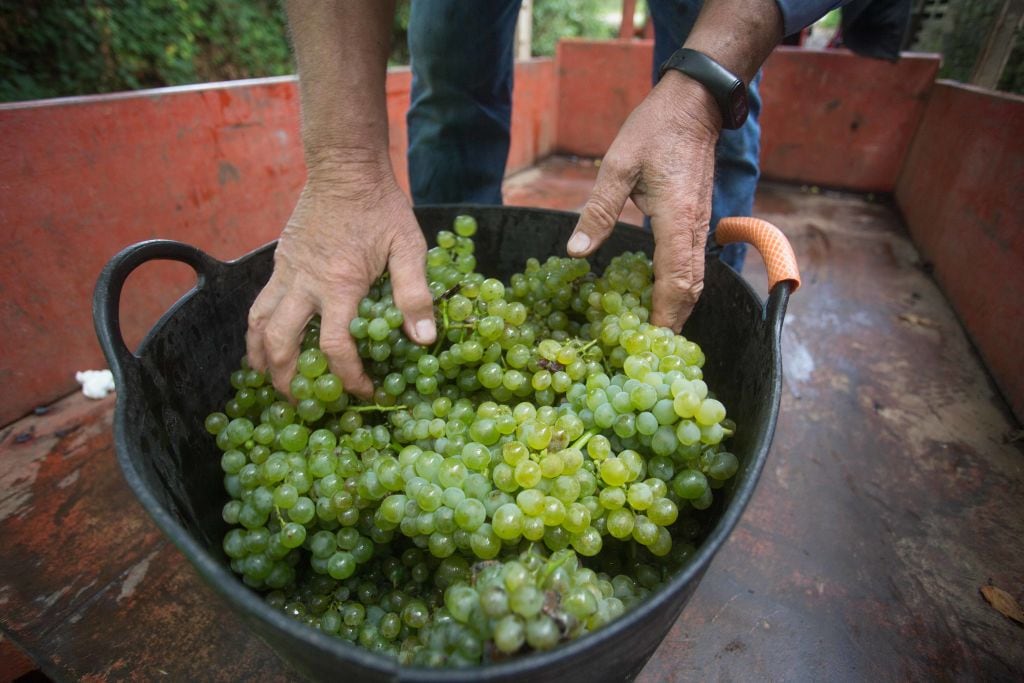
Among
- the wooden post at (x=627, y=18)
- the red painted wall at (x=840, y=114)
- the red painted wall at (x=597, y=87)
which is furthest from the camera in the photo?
the wooden post at (x=627, y=18)

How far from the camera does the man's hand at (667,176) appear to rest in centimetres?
89

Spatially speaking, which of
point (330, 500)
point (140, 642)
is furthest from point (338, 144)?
point (140, 642)

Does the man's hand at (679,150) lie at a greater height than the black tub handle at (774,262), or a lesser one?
greater

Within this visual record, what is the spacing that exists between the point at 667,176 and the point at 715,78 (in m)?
0.17

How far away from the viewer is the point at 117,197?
1529mm

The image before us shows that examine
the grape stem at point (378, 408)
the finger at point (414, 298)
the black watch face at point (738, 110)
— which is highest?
the black watch face at point (738, 110)

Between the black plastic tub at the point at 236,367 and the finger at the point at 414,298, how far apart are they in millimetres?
338

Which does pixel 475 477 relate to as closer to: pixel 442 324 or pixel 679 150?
pixel 442 324

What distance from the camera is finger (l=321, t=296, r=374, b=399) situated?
90cm

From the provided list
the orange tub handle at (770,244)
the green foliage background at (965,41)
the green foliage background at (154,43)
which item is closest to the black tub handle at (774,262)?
the orange tub handle at (770,244)

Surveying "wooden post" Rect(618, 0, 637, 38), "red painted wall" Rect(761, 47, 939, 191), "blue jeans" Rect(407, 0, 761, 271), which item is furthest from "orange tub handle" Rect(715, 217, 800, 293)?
"wooden post" Rect(618, 0, 637, 38)

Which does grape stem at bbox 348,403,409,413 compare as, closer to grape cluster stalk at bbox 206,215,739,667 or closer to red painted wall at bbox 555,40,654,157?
grape cluster stalk at bbox 206,215,739,667

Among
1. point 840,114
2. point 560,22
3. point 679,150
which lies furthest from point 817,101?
point 560,22

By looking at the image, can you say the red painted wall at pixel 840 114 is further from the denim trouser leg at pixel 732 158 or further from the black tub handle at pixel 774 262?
the black tub handle at pixel 774 262
